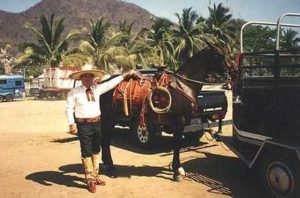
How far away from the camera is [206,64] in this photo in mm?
7543

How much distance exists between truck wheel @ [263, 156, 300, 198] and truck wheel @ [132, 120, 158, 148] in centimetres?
398

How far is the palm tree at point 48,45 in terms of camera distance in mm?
36781

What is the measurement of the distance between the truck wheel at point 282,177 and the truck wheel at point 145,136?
398 cm

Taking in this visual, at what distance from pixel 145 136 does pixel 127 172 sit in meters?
2.17

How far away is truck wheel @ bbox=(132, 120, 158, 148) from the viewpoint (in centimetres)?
987

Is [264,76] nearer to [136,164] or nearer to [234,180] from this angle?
[234,180]

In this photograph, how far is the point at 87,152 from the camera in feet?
22.1

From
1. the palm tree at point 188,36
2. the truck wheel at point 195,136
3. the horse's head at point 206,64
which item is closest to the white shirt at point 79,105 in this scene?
the horse's head at point 206,64

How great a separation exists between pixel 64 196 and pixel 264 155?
10.6ft

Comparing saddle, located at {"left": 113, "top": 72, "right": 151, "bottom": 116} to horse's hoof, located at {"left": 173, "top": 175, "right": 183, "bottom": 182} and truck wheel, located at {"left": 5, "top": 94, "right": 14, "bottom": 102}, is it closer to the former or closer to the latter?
horse's hoof, located at {"left": 173, "top": 175, "right": 183, "bottom": 182}

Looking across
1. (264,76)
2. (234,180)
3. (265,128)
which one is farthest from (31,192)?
(264,76)

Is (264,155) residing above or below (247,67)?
below

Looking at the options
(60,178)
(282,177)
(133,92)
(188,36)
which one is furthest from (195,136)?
(188,36)

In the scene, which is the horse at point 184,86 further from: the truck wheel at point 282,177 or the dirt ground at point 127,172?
the truck wheel at point 282,177
